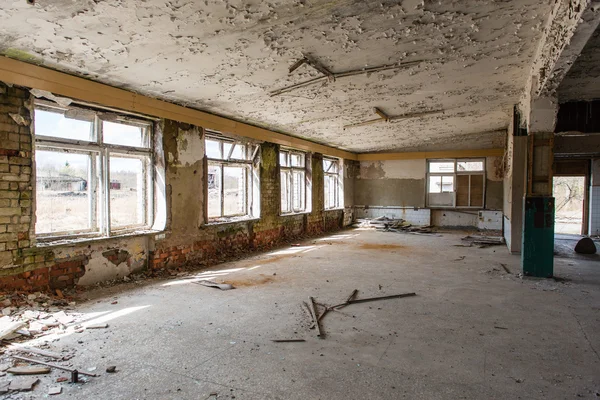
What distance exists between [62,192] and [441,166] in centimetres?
1115

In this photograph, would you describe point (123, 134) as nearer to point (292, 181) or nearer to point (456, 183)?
point (292, 181)

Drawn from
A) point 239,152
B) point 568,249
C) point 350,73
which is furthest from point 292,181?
point 568,249

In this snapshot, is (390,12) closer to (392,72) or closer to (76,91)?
(392,72)

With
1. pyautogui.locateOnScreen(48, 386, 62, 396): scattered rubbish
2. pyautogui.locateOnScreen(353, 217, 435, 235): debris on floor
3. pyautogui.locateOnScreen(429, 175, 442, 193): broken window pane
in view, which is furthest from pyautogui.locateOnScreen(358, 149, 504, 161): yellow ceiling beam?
pyautogui.locateOnScreen(48, 386, 62, 396): scattered rubbish

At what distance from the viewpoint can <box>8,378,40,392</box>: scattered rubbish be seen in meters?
2.32

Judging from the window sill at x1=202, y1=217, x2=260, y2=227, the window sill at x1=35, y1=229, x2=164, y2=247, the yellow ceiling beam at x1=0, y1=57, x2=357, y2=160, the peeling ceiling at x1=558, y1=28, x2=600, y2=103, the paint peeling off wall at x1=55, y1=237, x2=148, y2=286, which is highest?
the peeling ceiling at x1=558, y1=28, x2=600, y2=103

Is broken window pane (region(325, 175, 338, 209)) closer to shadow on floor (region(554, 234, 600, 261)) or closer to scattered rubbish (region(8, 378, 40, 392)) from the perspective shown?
shadow on floor (region(554, 234, 600, 261))

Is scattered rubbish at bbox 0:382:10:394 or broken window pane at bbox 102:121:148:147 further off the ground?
broken window pane at bbox 102:121:148:147

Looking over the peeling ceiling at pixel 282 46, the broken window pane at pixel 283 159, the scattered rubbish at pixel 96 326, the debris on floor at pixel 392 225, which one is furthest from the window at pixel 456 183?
the scattered rubbish at pixel 96 326

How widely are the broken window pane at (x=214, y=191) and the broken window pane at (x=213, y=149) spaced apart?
210mm

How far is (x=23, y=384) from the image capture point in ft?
7.75

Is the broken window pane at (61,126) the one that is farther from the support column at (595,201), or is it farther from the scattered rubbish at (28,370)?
the support column at (595,201)

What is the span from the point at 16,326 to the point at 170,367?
163cm

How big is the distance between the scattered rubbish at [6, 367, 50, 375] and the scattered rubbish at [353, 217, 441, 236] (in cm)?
988
